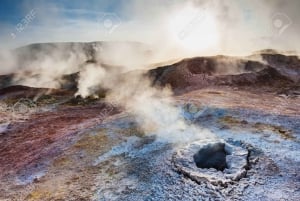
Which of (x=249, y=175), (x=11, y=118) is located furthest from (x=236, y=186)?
(x=11, y=118)

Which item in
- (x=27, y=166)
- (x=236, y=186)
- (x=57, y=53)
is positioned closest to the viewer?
(x=236, y=186)

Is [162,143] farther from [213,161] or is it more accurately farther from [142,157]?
[213,161]

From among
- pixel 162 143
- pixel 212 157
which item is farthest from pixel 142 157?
pixel 212 157

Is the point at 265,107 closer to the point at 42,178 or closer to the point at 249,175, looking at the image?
the point at 249,175

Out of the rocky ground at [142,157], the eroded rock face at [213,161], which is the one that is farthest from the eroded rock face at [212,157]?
the rocky ground at [142,157]

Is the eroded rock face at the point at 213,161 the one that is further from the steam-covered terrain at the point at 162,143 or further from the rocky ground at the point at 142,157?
the rocky ground at the point at 142,157
